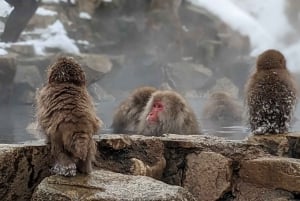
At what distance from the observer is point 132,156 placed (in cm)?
245

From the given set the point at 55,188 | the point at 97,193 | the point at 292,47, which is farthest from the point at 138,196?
the point at 292,47

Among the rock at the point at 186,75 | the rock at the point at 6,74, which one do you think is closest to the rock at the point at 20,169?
the rock at the point at 6,74

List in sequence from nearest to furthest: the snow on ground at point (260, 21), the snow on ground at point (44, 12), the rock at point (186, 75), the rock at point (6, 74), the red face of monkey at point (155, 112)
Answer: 1. the red face of monkey at point (155, 112)
2. the rock at point (6, 74)
3. the rock at point (186, 75)
4. the snow on ground at point (44, 12)
5. the snow on ground at point (260, 21)

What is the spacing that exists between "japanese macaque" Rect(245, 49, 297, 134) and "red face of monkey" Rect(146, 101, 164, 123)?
0.65 m

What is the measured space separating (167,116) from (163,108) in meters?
0.05

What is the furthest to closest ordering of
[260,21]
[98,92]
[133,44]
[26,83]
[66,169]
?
[260,21], [133,44], [98,92], [26,83], [66,169]

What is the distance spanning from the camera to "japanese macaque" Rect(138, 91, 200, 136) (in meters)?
3.34

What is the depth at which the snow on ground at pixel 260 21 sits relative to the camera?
16.8 meters

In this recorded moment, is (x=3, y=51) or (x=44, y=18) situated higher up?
(x=44, y=18)

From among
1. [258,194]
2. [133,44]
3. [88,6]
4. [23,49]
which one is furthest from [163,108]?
[88,6]

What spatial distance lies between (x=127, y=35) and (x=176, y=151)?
40.8 ft

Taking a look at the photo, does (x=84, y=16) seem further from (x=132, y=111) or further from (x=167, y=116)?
(x=167, y=116)

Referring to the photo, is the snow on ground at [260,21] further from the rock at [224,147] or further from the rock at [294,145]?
the rock at [224,147]

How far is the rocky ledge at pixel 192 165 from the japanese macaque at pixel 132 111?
1.03 metres
